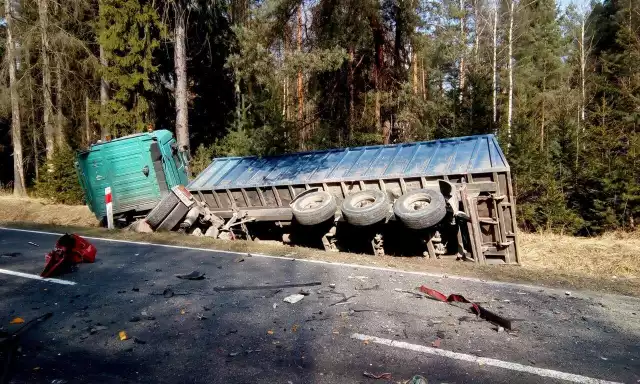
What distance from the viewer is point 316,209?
8484mm

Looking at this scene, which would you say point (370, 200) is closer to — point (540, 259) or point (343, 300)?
point (343, 300)

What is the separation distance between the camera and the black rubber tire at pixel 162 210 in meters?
9.86

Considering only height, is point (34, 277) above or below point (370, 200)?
below

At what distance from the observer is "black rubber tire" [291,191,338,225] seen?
8445 mm

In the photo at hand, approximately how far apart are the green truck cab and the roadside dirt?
89 cm

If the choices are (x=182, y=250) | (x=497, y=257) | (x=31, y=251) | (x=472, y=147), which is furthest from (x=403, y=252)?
(x=31, y=251)

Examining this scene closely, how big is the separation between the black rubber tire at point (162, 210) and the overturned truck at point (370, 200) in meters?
0.02

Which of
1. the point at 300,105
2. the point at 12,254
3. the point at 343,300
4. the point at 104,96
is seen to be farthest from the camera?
the point at 300,105

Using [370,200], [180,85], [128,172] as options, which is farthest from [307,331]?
[180,85]

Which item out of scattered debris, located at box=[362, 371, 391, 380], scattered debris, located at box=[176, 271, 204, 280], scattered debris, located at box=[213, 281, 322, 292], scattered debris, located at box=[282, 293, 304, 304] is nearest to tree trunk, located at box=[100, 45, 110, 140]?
scattered debris, located at box=[176, 271, 204, 280]

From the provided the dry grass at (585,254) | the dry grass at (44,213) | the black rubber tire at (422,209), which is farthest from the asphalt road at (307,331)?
the dry grass at (44,213)

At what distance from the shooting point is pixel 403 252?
859cm

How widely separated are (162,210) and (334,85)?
1206cm

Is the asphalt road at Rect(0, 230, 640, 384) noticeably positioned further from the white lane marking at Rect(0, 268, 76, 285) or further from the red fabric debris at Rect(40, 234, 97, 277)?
the red fabric debris at Rect(40, 234, 97, 277)
